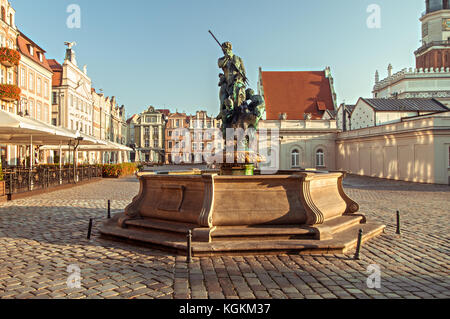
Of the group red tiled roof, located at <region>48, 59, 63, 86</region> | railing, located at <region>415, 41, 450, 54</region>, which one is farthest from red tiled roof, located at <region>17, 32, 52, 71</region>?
railing, located at <region>415, 41, 450, 54</region>

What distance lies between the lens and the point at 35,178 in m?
17.6

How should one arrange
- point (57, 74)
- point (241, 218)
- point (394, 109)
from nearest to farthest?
point (241, 218), point (394, 109), point (57, 74)

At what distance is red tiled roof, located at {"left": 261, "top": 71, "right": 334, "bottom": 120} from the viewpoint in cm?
4569

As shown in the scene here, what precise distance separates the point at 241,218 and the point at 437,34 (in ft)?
195

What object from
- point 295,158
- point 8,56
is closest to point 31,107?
point 8,56

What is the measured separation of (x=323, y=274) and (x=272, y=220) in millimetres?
1781

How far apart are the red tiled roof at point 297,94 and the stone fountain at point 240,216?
1503 inches

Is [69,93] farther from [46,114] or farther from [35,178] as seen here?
[35,178]

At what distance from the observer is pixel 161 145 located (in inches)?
3250

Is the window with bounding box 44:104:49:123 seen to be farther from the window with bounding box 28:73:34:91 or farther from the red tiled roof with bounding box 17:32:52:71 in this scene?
the red tiled roof with bounding box 17:32:52:71

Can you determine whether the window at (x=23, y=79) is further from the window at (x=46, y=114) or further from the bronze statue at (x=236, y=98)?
the bronze statue at (x=236, y=98)

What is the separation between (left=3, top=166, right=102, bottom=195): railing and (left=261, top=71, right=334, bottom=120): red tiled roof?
28.3 metres

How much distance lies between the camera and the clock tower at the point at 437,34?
5088 cm

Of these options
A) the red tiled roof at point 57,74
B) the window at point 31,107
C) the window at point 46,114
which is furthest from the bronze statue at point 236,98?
the red tiled roof at point 57,74
